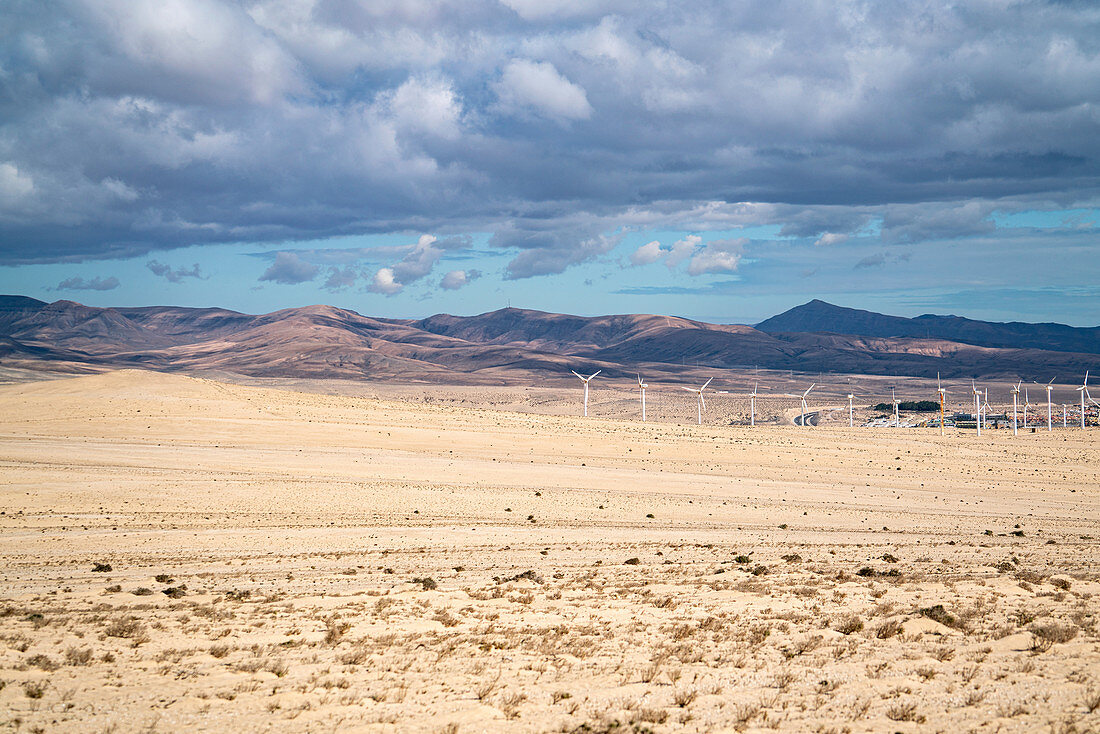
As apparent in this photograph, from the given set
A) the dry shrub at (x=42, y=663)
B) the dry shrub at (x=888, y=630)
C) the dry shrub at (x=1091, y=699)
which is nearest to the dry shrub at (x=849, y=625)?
the dry shrub at (x=888, y=630)

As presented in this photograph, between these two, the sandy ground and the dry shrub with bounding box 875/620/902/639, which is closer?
the sandy ground

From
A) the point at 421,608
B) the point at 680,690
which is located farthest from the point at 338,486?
the point at 680,690

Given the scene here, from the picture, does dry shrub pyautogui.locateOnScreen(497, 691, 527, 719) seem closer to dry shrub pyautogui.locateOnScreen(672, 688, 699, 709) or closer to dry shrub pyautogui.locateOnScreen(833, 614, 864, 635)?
dry shrub pyautogui.locateOnScreen(672, 688, 699, 709)

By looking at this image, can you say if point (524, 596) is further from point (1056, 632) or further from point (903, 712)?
point (1056, 632)

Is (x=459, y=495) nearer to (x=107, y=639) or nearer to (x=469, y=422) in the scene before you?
(x=107, y=639)

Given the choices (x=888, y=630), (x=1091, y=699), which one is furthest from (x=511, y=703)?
(x=1091, y=699)

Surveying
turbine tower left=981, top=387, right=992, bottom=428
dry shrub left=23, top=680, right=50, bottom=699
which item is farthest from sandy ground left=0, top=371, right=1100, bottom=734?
turbine tower left=981, top=387, right=992, bottom=428

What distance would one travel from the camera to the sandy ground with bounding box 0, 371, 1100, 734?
36.4 feet

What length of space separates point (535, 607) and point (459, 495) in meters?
20.0

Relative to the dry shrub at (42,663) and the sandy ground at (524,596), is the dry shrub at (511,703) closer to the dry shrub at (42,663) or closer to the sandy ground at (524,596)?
the sandy ground at (524,596)

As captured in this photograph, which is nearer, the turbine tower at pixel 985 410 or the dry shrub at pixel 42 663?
the dry shrub at pixel 42 663

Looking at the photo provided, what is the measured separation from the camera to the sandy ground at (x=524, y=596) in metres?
11.1

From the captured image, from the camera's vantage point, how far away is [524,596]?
58.2ft

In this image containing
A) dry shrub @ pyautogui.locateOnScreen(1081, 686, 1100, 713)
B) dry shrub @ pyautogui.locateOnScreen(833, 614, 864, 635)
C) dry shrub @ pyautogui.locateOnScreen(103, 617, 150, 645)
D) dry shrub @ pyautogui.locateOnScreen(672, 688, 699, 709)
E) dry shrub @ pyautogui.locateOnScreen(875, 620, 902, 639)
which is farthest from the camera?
dry shrub @ pyautogui.locateOnScreen(833, 614, 864, 635)
